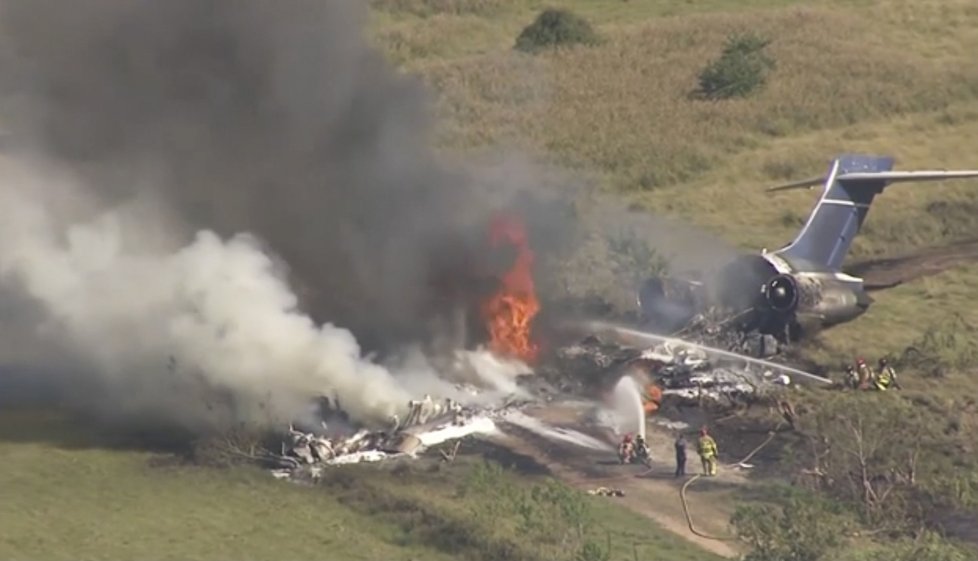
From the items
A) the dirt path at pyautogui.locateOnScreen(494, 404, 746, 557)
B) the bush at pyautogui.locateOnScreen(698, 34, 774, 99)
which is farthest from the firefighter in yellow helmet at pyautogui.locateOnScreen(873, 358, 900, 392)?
the bush at pyautogui.locateOnScreen(698, 34, 774, 99)

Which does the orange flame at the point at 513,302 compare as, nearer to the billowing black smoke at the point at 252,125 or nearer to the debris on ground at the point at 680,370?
the debris on ground at the point at 680,370

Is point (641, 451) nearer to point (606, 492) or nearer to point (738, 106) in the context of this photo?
point (606, 492)

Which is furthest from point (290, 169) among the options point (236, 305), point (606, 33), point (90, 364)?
point (606, 33)

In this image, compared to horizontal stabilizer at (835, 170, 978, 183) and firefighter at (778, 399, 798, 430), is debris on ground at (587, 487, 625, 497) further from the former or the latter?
horizontal stabilizer at (835, 170, 978, 183)

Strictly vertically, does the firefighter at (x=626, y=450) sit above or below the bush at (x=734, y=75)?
below

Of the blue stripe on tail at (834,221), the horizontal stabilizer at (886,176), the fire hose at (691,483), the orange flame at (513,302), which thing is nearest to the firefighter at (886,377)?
the blue stripe on tail at (834,221)

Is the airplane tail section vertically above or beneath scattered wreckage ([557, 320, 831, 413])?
above

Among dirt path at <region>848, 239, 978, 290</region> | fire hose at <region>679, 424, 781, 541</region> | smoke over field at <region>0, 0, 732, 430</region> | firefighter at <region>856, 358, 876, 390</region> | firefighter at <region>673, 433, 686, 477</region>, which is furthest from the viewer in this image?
dirt path at <region>848, 239, 978, 290</region>
